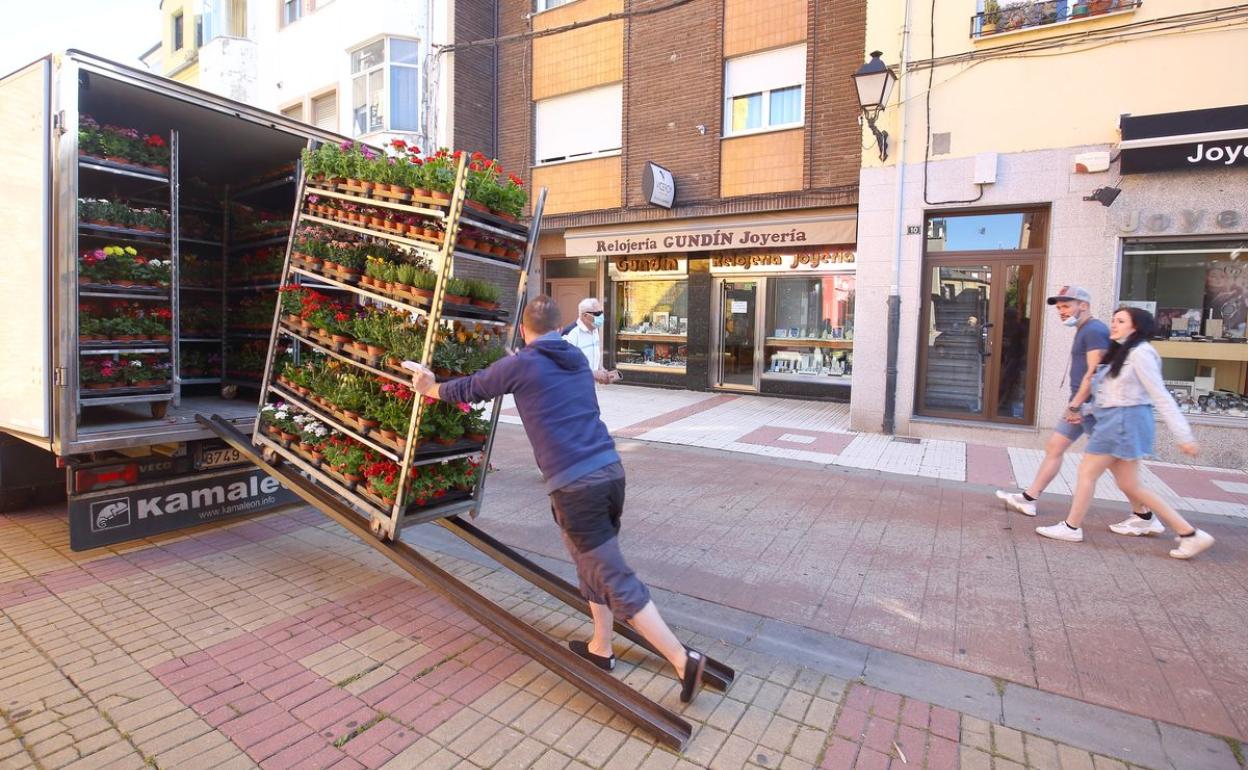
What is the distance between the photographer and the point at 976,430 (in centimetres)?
898

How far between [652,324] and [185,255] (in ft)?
31.8

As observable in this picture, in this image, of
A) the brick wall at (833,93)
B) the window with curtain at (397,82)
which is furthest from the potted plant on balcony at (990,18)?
the window with curtain at (397,82)

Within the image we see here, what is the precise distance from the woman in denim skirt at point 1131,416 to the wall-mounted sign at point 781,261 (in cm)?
778

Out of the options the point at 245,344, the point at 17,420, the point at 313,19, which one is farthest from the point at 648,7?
the point at 17,420

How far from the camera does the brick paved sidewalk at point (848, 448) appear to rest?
22.4ft

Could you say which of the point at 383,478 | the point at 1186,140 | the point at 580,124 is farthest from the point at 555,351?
the point at 580,124

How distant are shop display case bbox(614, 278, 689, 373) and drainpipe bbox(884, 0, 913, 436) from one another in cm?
534

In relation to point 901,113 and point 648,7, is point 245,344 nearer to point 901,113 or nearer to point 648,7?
point 901,113

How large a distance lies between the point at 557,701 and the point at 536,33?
13.8m

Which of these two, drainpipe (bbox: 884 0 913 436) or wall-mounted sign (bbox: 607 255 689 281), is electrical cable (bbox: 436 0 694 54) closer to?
wall-mounted sign (bbox: 607 255 689 281)

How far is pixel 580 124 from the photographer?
1405cm

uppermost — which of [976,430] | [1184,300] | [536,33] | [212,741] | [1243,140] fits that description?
[536,33]

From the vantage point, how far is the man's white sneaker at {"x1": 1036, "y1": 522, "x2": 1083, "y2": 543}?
16.8 ft

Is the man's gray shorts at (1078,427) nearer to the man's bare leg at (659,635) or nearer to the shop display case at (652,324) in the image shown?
the man's bare leg at (659,635)
